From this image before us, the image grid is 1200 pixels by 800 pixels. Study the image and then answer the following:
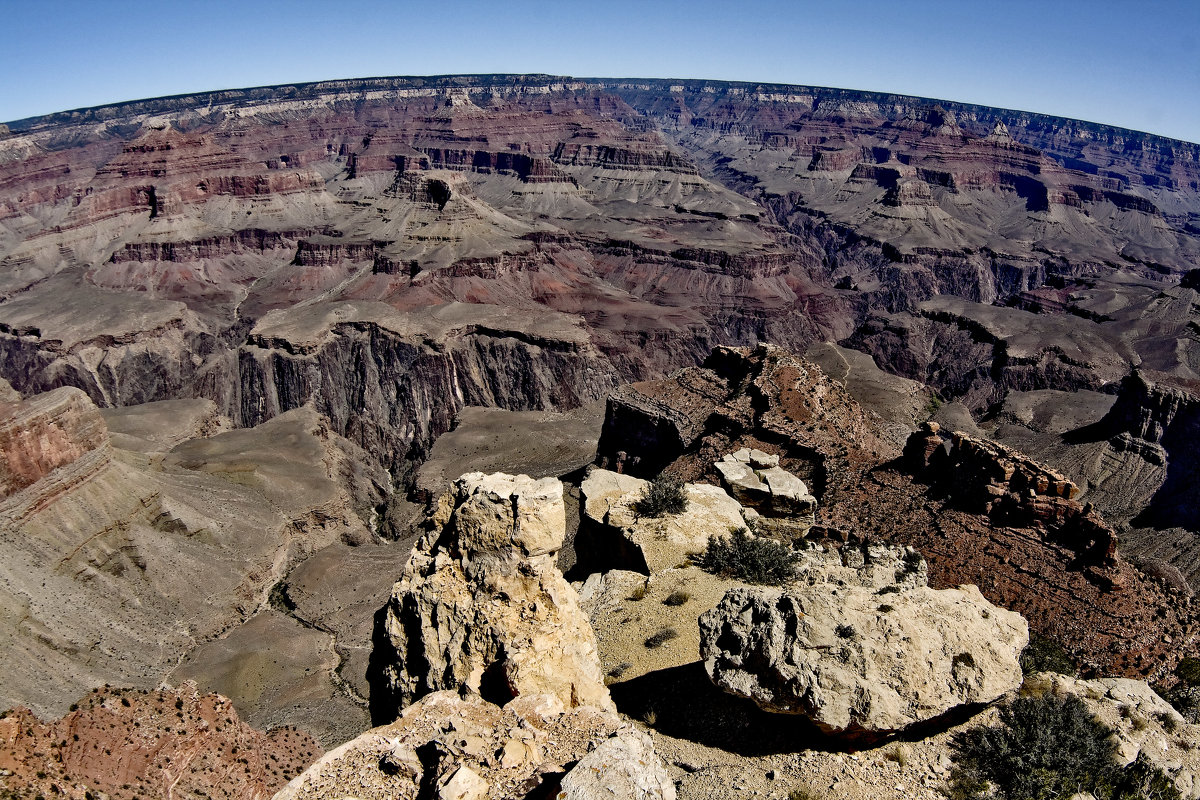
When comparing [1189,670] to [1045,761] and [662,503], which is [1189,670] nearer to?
[1045,761]

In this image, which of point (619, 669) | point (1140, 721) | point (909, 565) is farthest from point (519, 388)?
point (1140, 721)

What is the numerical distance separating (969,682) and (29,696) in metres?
33.8

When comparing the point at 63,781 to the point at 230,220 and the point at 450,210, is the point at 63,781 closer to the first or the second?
the point at 450,210

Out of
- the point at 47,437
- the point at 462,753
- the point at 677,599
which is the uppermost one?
the point at 462,753

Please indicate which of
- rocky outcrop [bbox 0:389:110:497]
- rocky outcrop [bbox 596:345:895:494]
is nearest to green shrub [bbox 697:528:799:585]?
rocky outcrop [bbox 596:345:895:494]

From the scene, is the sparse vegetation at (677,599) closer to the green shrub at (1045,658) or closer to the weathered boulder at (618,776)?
the green shrub at (1045,658)

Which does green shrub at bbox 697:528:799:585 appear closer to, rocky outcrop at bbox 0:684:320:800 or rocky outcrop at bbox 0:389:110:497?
rocky outcrop at bbox 0:684:320:800

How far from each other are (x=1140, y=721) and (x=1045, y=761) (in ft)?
10.3

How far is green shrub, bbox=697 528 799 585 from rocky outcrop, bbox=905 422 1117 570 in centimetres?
689

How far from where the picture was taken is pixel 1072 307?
103000mm

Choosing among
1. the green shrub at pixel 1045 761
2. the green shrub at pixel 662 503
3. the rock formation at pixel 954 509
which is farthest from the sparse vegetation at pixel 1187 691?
the green shrub at pixel 662 503

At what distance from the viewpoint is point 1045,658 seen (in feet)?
53.4

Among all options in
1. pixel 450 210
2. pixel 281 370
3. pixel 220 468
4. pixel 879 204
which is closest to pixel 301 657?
pixel 220 468

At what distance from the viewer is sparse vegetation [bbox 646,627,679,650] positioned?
727 inches
